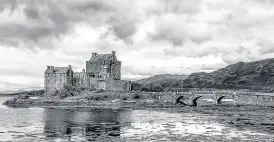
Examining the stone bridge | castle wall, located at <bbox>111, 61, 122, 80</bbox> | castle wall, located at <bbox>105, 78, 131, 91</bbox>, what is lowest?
the stone bridge

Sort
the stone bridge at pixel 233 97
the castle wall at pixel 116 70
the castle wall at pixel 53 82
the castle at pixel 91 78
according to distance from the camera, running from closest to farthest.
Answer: the stone bridge at pixel 233 97 < the castle wall at pixel 53 82 < the castle at pixel 91 78 < the castle wall at pixel 116 70

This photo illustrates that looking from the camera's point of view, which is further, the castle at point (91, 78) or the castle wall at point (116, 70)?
the castle wall at point (116, 70)

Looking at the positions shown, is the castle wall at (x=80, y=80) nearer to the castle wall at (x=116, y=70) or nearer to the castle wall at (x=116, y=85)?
the castle wall at (x=116, y=85)

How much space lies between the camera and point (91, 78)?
11531cm

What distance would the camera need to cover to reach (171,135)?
38.1 metres

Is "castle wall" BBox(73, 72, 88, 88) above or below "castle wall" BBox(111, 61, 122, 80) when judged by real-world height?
below

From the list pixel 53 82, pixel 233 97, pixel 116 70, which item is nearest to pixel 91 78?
pixel 116 70

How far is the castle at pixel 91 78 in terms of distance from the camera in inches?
4424

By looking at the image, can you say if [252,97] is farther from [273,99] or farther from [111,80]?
Answer: [111,80]

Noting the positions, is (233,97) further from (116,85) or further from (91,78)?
(91,78)

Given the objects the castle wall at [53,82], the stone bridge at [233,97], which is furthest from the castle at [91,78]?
the stone bridge at [233,97]

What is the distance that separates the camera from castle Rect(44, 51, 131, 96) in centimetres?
11238

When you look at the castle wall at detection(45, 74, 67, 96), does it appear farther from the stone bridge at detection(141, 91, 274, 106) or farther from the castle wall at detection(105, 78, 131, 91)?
the stone bridge at detection(141, 91, 274, 106)

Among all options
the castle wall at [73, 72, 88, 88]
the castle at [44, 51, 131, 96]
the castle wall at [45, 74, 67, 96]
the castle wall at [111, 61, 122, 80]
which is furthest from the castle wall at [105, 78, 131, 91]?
the castle wall at [45, 74, 67, 96]
